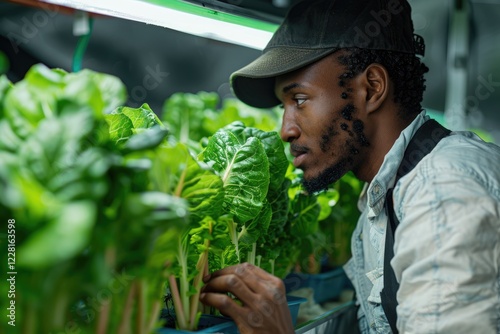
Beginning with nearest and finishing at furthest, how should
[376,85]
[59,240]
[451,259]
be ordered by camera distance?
[59,240] < [451,259] < [376,85]

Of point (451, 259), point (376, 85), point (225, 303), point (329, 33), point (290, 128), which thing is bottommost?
point (225, 303)

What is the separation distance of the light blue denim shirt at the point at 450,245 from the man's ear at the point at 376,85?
0.98 feet

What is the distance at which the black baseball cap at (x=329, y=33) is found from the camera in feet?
4.85

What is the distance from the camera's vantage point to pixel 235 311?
112 centimetres

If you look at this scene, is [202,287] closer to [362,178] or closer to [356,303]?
[362,178]

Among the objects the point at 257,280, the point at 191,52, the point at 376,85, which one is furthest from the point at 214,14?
the point at 191,52

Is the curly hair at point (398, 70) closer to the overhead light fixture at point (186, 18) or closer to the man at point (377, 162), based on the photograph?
the man at point (377, 162)

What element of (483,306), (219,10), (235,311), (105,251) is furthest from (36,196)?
(219,10)

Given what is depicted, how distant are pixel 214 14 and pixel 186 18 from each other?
0.11m

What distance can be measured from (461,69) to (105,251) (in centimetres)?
334

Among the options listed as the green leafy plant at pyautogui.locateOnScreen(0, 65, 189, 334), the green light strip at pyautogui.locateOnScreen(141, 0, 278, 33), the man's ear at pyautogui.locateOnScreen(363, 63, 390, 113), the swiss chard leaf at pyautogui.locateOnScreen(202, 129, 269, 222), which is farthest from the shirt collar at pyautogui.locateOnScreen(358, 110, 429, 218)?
the green leafy plant at pyautogui.locateOnScreen(0, 65, 189, 334)

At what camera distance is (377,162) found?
154 cm

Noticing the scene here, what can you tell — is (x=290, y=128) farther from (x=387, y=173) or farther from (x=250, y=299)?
(x=250, y=299)

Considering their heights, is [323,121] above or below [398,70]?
below
